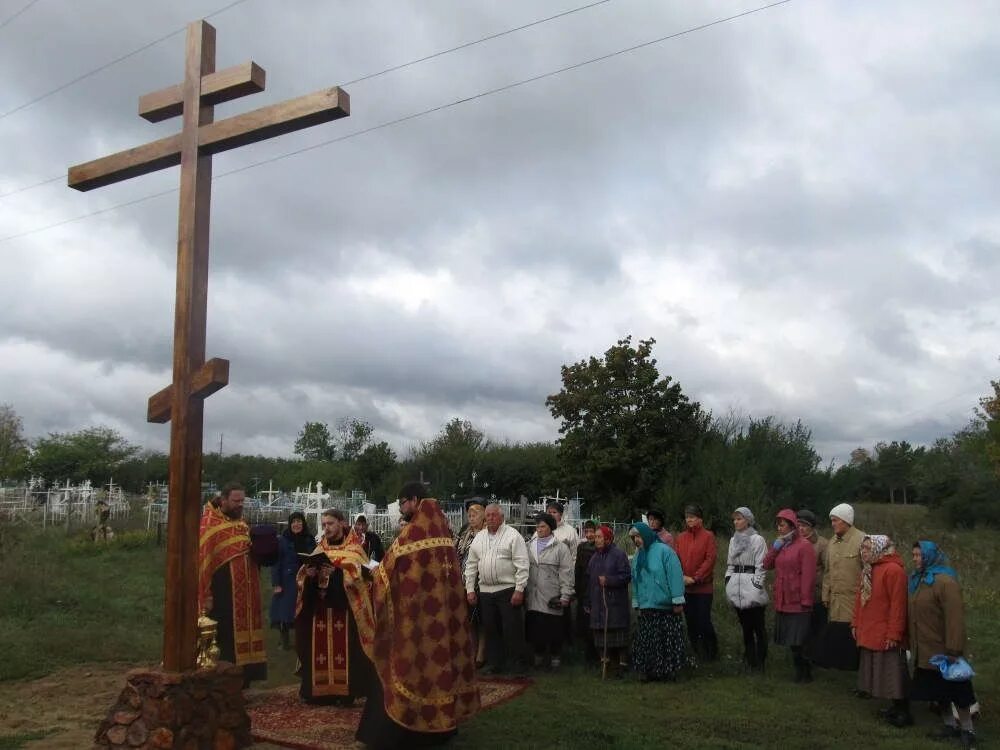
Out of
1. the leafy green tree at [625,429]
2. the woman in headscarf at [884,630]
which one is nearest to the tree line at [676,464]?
the leafy green tree at [625,429]

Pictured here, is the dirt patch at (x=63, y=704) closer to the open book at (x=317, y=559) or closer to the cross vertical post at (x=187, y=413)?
the cross vertical post at (x=187, y=413)

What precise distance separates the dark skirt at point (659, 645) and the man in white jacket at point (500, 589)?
1246mm

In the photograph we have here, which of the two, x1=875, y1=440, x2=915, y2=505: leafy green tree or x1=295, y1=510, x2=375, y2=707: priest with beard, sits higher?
x1=875, y1=440, x2=915, y2=505: leafy green tree

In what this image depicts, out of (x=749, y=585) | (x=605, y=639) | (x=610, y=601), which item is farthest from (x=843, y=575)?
(x=605, y=639)

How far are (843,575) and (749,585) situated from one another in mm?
938

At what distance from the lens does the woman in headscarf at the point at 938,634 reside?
20.9 ft

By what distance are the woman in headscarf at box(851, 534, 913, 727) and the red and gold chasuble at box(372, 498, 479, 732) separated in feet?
10.6

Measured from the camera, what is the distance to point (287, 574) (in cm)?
1002

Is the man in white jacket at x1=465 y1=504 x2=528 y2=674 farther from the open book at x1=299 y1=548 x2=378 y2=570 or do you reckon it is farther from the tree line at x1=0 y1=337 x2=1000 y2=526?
the tree line at x1=0 y1=337 x2=1000 y2=526

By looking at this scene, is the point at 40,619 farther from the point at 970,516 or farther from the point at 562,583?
the point at 970,516

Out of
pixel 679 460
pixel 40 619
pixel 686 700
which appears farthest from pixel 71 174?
pixel 679 460

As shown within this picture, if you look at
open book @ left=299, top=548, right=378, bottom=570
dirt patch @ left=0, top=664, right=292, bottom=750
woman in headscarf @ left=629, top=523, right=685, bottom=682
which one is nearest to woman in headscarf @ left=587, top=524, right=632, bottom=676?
woman in headscarf @ left=629, top=523, right=685, bottom=682

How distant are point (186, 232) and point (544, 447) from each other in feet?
135

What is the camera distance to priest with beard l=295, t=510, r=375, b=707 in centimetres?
729
